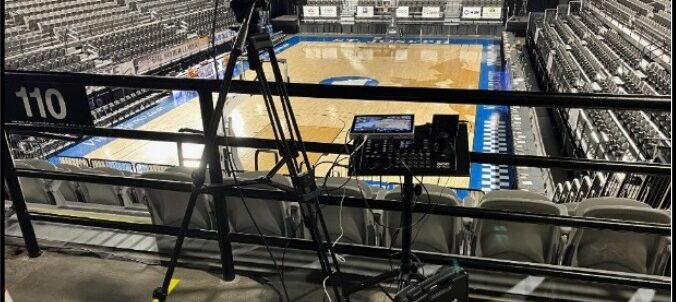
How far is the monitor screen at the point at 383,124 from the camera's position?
159 cm

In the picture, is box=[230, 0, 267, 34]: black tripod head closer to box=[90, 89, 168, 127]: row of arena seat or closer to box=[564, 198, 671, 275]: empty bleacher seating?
box=[564, 198, 671, 275]: empty bleacher seating

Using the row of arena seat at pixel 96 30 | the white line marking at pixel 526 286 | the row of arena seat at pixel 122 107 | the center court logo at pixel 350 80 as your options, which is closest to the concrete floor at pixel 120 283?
the white line marking at pixel 526 286

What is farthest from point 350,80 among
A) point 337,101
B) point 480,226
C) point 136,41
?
point 480,226

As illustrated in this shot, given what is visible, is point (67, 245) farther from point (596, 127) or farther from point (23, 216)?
point (596, 127)

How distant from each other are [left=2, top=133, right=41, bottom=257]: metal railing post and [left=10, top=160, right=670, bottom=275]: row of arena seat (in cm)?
53

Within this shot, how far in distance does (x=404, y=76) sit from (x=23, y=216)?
1301 cm

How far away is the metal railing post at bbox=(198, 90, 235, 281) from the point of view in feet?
6.00

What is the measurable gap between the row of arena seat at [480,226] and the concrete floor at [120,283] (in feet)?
0.97

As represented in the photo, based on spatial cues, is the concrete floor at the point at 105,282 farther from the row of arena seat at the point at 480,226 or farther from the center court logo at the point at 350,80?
the center court logo at the point at 350,80

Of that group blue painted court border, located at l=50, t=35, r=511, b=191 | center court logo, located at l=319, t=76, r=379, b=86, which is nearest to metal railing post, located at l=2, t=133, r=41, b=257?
blue painted court border, located at l=50, t=35, r=511, b=191

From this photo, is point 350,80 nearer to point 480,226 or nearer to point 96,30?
point 96,30

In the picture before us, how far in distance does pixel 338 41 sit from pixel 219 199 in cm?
A: 1907

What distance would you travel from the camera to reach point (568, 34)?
14555 mm

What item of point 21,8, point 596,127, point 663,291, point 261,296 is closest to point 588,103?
point 663,291
